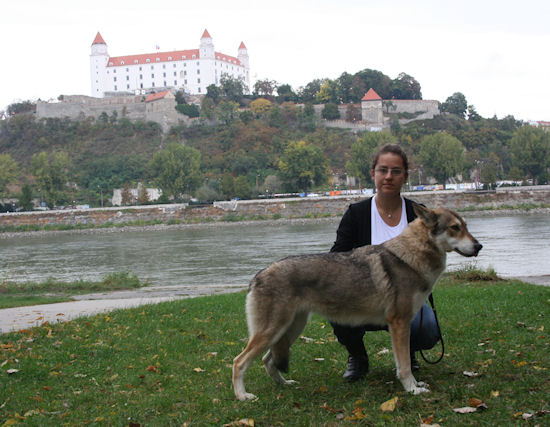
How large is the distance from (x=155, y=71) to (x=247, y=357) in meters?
124

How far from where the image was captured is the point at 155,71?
122 meters

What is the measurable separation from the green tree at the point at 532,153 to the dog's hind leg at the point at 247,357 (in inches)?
2725

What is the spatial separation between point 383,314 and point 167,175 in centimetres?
6843

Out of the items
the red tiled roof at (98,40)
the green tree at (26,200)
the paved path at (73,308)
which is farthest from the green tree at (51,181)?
the red tiled roof at (98,40)

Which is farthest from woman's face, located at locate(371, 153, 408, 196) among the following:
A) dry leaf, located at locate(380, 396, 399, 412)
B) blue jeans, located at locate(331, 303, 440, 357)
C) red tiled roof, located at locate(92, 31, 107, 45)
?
red tiled roof, located at locate(92, 31, 107, 45)

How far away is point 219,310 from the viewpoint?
343 inches

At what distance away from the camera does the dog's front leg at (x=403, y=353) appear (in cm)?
420

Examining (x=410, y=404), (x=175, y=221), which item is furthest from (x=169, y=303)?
(x=175, y=221)

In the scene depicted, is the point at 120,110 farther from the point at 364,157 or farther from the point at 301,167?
the point at 364,157

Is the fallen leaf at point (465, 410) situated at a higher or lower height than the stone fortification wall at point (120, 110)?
lower

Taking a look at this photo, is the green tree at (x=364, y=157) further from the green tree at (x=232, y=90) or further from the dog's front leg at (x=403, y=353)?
the dog's front leg at (x=403, y=353)

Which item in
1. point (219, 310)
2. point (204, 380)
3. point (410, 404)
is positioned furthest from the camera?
point (219, 310)

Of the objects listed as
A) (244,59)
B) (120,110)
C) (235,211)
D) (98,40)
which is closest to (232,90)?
(120,110)

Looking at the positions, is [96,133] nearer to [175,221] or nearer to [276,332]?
[175,221]
